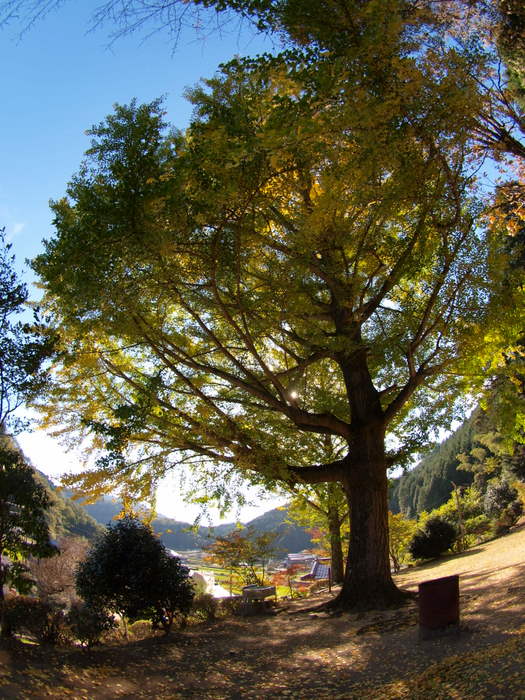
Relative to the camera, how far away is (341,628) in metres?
7.83

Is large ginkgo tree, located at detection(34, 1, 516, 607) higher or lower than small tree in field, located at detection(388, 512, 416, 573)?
higher

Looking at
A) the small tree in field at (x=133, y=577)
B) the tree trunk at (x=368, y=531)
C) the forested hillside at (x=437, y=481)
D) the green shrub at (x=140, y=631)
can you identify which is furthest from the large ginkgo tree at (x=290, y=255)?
the forested hillside at (x=437, y=481)

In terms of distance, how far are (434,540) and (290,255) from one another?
54.6 ft

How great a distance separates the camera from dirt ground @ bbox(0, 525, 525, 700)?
4.60m

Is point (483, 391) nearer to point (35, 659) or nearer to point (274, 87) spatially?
point (274, 87)

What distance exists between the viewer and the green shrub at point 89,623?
7043 millimetres

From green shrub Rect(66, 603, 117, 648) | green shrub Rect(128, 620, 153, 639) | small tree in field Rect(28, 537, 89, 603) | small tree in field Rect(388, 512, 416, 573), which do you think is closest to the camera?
green shrub Rect(66, 603, 117, 648)

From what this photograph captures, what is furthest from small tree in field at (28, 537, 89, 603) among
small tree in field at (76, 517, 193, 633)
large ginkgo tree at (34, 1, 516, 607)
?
large ginkgo tree at (34, 1, 516, 607)

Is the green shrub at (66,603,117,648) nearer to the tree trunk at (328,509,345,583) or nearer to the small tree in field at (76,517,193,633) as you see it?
the small tree in field at (76,517,193,633)

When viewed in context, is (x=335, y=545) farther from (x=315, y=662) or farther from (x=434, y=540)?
(x=315, y=662)

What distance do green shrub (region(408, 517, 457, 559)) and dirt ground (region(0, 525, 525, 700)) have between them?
1179 cm

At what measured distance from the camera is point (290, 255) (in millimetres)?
7547

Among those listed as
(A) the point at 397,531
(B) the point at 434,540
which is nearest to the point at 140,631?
(A) the point at 397,531

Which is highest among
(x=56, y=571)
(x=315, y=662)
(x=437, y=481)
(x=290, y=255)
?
(x=290, y=255)
